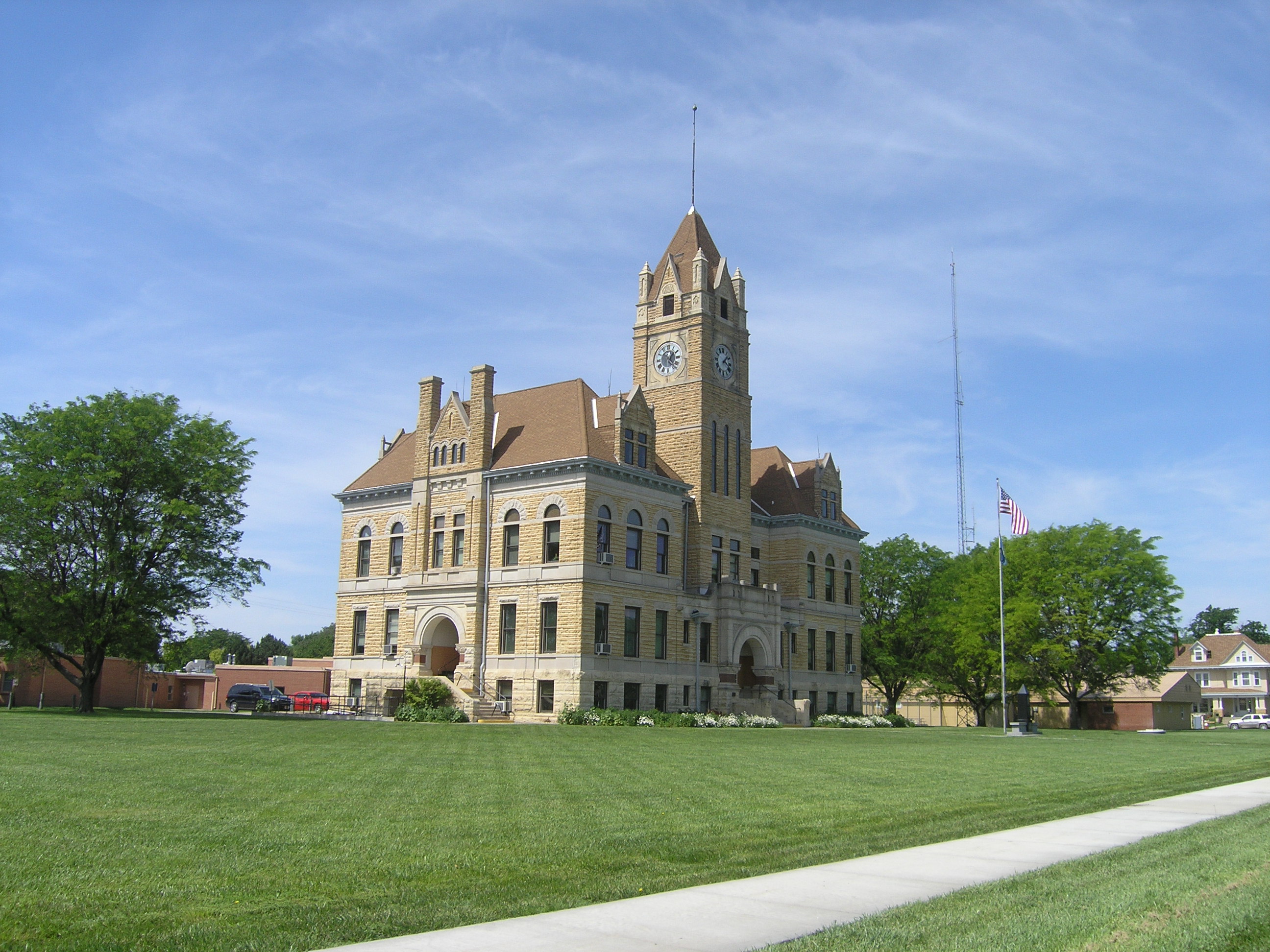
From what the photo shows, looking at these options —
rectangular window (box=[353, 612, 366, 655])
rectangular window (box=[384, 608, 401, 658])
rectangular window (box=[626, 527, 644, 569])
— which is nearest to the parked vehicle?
rectangular window (box=[353, 612, 366, 655])

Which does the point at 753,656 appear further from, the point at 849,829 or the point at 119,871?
the point at 119,871

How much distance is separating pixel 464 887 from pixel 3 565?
4784 cm

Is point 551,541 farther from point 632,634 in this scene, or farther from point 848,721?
point 848,721

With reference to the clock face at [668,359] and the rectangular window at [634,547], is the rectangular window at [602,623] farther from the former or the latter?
the clock face at [668,359]

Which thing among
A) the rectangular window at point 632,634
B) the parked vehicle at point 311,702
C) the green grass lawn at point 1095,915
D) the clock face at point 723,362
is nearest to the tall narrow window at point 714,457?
the clock face at point 723,362

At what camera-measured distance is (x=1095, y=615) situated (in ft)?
225

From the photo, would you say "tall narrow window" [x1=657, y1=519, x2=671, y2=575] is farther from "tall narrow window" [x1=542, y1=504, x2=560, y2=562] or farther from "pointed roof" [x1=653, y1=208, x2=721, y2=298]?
"pointed roof" [x1=653, y1=208, x2=721, y2=298]

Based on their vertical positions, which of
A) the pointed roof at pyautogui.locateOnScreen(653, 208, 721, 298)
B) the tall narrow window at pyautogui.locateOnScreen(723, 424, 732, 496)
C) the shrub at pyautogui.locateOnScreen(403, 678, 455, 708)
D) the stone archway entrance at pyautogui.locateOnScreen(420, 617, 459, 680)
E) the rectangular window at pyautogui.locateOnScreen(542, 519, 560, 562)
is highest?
the pointed roof at pyautogui.locateOnScreen(653, 208, 721, 298)

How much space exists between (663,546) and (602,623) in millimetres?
6158

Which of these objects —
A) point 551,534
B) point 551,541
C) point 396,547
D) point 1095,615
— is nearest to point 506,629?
point 551,541

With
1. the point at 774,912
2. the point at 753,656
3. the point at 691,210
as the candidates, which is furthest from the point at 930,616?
the point at 774,912

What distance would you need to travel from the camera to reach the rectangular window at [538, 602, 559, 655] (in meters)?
53.3

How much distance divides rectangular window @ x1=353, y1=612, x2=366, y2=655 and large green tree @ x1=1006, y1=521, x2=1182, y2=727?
3879 cm

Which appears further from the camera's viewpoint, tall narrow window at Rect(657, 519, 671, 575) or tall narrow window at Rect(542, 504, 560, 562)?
tall narrow window at Rect(657, 519, 671, 575)
